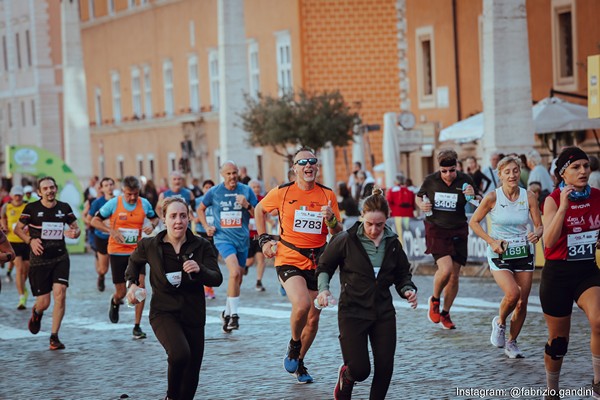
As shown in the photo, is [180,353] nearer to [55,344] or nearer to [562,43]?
[55,344]

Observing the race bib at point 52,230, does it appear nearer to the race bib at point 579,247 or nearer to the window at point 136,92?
the race bib at point 579,247

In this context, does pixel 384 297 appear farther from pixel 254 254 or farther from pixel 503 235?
pixel 254 254

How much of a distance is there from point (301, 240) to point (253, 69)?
37698mm

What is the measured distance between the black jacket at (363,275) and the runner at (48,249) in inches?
243

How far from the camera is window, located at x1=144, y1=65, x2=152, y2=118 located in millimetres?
61925

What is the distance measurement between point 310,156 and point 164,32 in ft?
153

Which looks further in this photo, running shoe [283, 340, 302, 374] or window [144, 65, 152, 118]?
window [144, 65, 152, 118]

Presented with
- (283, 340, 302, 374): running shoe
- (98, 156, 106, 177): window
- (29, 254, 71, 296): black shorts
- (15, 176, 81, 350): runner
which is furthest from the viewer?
(98, 156, 106, 177): window

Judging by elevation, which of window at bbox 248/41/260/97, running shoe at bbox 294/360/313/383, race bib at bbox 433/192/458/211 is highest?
window at bbox 248/41/260/97

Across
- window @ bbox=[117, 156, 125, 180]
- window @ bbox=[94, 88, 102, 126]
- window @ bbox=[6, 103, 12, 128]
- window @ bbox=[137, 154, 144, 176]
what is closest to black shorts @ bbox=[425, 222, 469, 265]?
window @ bbox=[137, 154, 144, 176]

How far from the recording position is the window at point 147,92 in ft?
203

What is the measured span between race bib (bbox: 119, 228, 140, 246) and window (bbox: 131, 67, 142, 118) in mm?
46113

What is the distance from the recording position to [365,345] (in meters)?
10.2

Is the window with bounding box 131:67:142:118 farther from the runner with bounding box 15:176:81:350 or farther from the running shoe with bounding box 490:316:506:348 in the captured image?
the running shoe with bounding box 490:316:506:348
